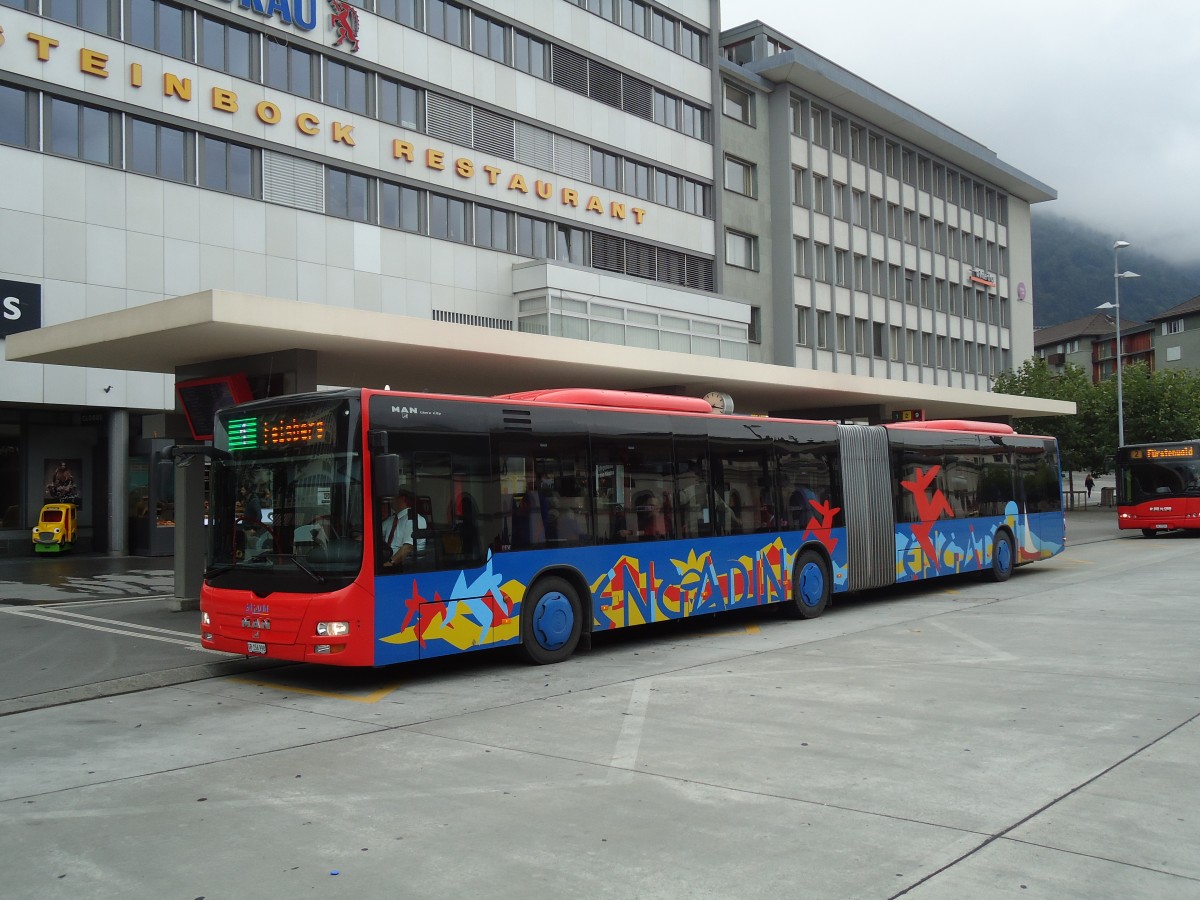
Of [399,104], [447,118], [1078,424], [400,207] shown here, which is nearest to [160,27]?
[399,104]

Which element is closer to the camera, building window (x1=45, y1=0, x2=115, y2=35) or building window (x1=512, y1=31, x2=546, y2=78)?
building window (x1=45, y1=0, x2=115, y2=35)

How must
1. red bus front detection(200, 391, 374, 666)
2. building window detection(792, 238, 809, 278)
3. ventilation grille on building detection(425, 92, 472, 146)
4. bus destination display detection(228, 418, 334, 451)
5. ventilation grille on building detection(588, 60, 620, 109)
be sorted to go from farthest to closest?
building window detection(792, 238, 809, 278) < ventilation grille on building detection(588, 60, 620, 109) < ventilation grille on building detection(425, 92, 472, 146) < bus destination display detection(228, 418, 334, 451) < red bus front detection(200, 391, 374, 666)

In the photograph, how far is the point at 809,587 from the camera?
15.6 metres

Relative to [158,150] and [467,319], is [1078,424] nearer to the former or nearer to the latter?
[467,319]

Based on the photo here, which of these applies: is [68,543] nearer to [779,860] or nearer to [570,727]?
[570,727]

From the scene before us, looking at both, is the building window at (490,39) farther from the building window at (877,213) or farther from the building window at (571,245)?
the building window at (877,213)

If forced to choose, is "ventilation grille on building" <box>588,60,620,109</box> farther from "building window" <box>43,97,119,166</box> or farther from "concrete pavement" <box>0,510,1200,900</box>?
"concrete pavement" <box>0,510,1200,900</box>

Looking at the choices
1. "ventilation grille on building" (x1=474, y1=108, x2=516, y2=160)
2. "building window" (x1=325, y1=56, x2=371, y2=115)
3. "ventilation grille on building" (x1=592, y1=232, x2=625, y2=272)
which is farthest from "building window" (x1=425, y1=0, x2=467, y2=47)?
"ventilation grille on building" (x1=592, y1=232, x2=625, y2=272)

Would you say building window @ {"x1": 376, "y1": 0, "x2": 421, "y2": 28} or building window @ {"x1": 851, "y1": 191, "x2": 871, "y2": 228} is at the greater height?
building window @ {"x1": 376, "y1": 0, "x2": 421, "y2": 28}

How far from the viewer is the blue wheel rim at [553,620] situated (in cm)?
1156

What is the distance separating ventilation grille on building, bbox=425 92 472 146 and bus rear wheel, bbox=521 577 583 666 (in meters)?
25.1

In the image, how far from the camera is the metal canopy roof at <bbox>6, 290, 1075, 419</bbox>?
1343 cm

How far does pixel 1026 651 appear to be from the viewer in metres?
11.8

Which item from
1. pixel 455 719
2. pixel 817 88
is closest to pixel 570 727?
pixel 455 719
